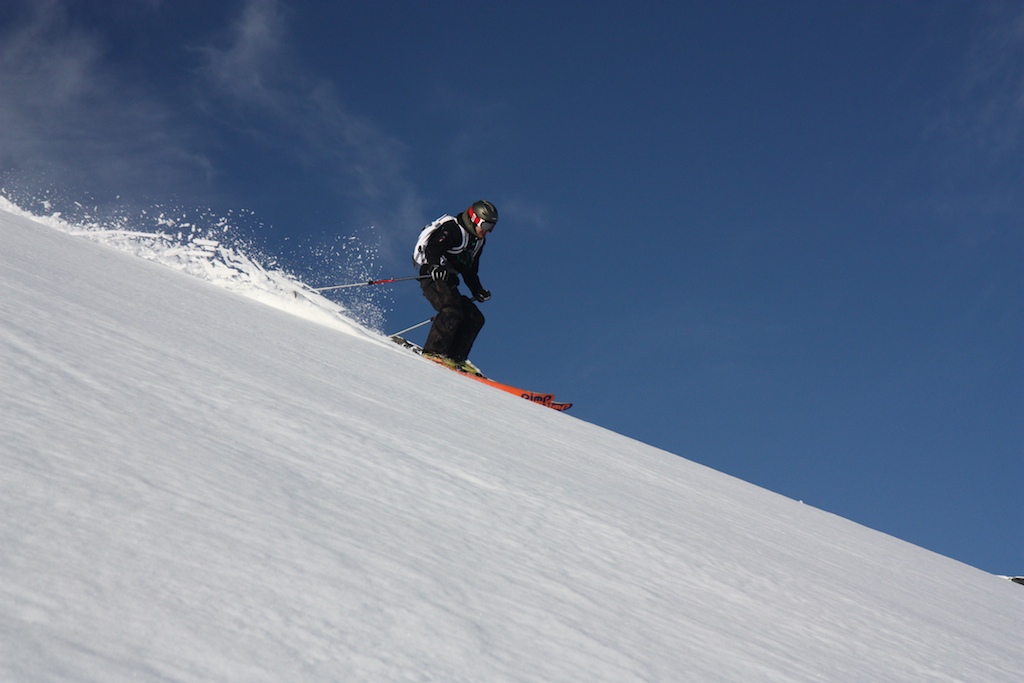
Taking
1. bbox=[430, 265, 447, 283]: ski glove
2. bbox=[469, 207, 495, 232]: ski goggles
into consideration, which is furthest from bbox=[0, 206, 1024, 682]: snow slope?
bbox=[469, 207, 495, 232]: ski goggles

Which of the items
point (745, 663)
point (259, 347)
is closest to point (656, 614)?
point (745, 663)

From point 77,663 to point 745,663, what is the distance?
121cm

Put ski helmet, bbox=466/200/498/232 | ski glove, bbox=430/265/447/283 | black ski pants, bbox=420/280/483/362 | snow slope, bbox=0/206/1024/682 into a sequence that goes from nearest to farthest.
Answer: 1. snow slope, bbox=0/206/1024/682
2. ski glove, bbox=430/265/447/283
3. black ski pants, bbox=420/280/483/362
4. ski helmet, bbox=466/200/498/232

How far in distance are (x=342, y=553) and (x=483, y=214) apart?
7.45m

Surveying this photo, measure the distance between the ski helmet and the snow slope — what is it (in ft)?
16.7

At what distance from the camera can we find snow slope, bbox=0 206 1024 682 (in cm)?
91

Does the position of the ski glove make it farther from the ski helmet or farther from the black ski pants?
the ski helmet

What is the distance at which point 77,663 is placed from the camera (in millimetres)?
744

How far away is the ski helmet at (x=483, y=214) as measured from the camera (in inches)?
336

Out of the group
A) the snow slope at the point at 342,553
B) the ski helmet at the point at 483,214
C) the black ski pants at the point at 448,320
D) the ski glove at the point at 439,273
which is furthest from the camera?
the ski helmet at the point at 483,214

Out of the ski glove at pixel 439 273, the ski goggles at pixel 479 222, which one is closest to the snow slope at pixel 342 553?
the ski glove at pixel 439 273

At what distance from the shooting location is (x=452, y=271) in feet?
27.7

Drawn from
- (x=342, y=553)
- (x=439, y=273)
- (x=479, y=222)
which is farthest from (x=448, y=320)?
(x=342, y=553)

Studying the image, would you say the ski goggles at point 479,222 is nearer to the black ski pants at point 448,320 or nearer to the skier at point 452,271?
the skier at point 452,271
